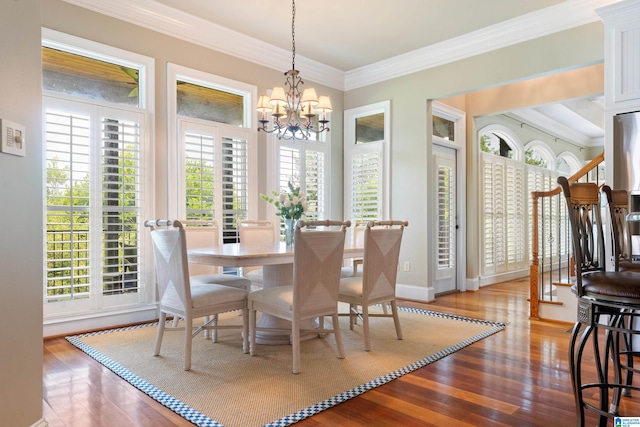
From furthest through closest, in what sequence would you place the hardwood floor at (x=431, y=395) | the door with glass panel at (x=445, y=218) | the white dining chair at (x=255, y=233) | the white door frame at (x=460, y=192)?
the white door frame at (x=460, y=192) < the door with glass panel at (x=445, y=218) < the white dining chair at (x=255, y=233) < the hardwood floor at (x=431, y=395)

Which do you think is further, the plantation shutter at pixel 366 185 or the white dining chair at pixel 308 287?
the plantation shutter at pixel 366 185

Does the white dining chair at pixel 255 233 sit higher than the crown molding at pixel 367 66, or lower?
lower

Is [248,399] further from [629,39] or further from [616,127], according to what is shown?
[629,39]

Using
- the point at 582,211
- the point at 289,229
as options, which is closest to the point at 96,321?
the point at 289,229

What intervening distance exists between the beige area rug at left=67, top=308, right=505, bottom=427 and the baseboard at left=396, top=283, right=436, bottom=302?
1102 millimetres

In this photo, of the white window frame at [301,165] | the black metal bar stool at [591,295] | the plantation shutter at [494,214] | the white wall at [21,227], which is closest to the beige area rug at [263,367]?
the white wall at [21,227]

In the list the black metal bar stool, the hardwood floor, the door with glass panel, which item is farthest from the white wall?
the door with glass panel

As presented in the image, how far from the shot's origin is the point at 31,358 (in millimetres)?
1649

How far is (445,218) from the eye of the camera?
18.4ft

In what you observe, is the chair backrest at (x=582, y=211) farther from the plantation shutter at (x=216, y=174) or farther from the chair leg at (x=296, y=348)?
the plantation shutter at (x=216, y=174)

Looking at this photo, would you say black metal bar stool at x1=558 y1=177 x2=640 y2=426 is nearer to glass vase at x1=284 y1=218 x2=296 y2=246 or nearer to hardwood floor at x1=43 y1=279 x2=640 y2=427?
hardwood floor at x1=43 y1=279 x2=640 y2=427

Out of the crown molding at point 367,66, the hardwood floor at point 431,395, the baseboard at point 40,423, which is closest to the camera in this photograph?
the baseboard at point 40,423

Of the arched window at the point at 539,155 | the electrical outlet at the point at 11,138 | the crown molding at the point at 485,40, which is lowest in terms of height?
the electrical outlet at the point at 11,138

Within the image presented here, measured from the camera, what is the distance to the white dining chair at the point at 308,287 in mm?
2559
